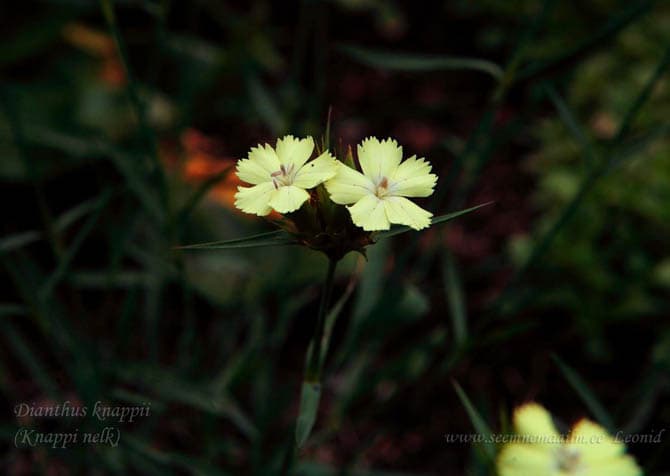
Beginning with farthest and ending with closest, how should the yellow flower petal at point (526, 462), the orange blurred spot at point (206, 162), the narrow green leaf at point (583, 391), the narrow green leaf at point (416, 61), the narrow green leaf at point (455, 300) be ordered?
1. the orange blurred spot at point (206, 162)
2. the narrow green leaf at point (455, 300)
3. the narrow green leaf at point (416, 61)
4. the narrow green leaf at point (583, 391)
5. the yellow flower petal at point (526, 462)

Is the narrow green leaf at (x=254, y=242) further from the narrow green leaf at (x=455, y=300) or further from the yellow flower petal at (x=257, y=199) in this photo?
the narrow green leaf at (x=455, y=300)

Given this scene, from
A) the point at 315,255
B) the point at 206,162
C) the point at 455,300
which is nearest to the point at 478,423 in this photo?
the point at 455,300

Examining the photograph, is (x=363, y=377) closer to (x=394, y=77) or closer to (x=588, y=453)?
(x=588, y=453)

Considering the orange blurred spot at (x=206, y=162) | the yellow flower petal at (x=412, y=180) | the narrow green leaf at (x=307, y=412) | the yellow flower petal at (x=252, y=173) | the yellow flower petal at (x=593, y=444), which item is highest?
the orange blurred spot at (x=206, y=162)

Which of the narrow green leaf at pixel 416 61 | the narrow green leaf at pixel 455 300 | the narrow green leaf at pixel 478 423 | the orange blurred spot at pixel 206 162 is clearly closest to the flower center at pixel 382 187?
the narrow green leaf at pixel 478 423

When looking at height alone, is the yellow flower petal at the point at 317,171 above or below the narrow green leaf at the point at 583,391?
above

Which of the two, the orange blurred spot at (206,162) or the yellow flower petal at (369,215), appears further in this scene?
the orange blurred spot at (206,162)

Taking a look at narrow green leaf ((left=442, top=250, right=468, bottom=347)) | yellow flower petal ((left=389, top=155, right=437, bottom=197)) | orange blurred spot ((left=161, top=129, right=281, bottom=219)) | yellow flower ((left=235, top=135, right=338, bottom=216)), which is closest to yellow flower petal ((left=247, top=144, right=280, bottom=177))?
yellow flower ((left=235, top=135, right=338, bottom=216))

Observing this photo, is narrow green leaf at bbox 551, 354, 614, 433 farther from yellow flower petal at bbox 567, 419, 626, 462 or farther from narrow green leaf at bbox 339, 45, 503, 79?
narrow green leaf at bbox 339, 45, 503, 79

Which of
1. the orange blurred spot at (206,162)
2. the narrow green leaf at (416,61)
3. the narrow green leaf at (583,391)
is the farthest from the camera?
the orange blurred spot at (206,162)
